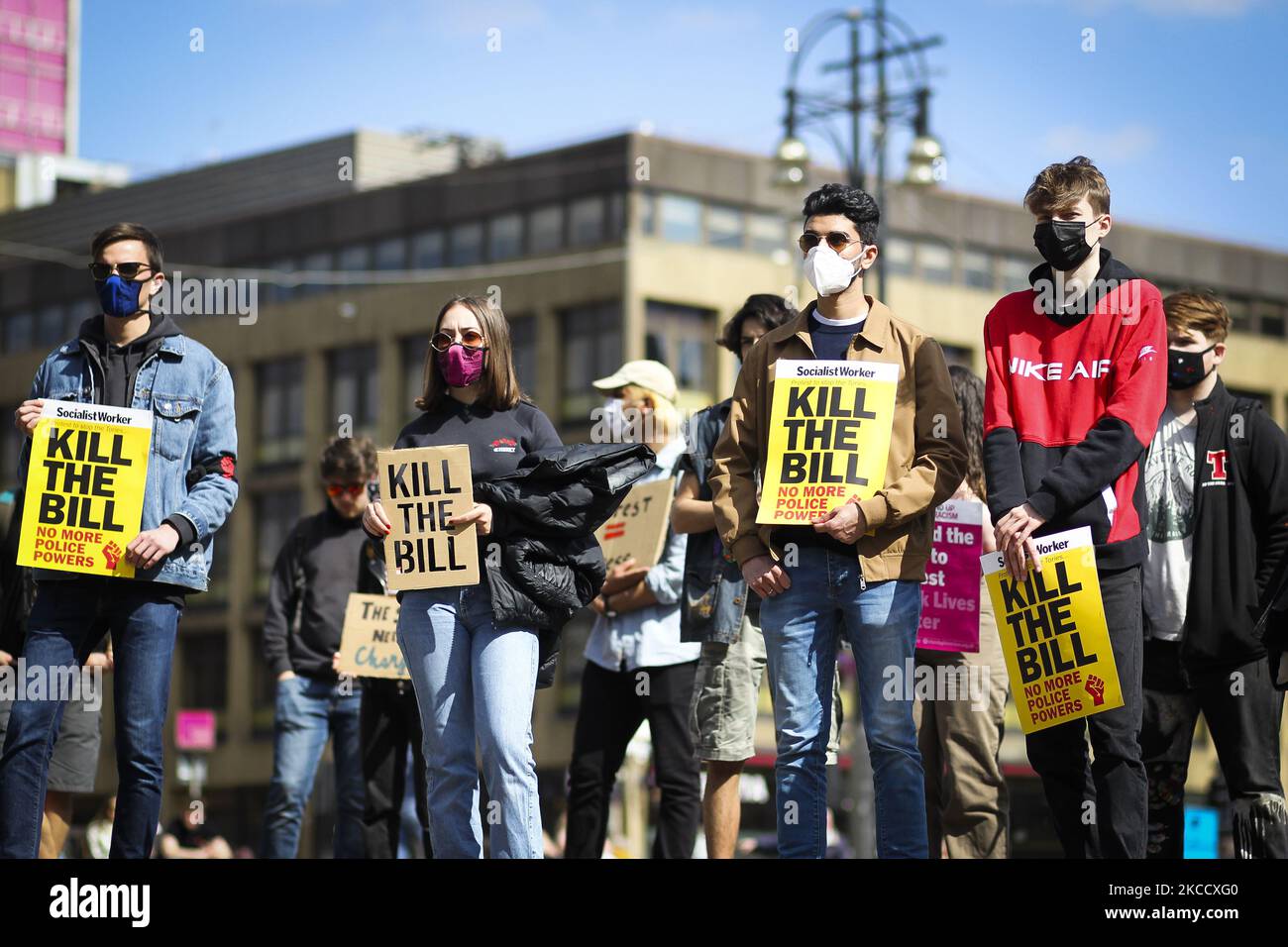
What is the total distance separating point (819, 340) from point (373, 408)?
1837 inches

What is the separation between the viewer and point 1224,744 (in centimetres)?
733

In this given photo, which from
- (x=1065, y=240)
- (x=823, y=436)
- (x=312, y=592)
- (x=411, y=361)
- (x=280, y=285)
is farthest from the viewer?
(x=280, y=285)

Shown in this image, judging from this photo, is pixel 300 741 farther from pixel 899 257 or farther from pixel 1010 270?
pixel 1010 270

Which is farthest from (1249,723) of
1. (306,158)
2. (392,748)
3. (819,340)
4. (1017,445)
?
(306,158)

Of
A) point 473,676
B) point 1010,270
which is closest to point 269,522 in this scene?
point 1010,270

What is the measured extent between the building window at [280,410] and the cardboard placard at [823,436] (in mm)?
48239

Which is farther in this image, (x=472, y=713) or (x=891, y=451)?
(x=472, y=713)

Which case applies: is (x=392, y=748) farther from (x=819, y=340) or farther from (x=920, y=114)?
(x=920, y=114)

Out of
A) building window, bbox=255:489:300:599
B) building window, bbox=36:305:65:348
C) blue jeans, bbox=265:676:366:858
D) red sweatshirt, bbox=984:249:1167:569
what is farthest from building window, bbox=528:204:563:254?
red sweatshirt, bbox=984:249:1167:569

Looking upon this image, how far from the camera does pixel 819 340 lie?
706 centimetres

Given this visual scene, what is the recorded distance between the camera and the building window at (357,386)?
53000 millimetres

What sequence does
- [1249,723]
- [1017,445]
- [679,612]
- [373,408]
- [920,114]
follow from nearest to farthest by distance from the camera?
[1017,445]
[1249,723]
[679,612]
[920,114]
[373,408]

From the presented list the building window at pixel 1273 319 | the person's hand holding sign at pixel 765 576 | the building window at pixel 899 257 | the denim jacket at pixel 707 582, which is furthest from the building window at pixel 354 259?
the person's hand holding sign at pixel 765 576

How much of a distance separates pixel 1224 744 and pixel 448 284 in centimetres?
4588
